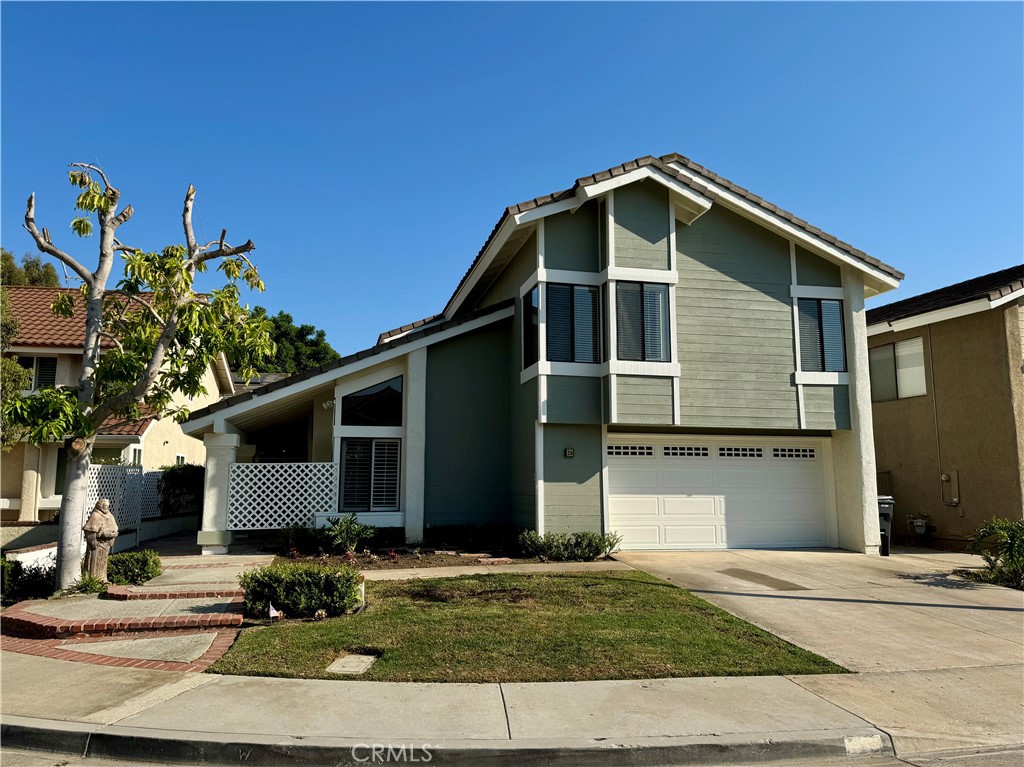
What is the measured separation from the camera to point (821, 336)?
14555mm

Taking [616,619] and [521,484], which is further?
[521,484]

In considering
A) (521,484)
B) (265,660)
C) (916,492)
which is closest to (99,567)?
(265,660)

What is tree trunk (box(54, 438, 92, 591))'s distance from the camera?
9.76 meters

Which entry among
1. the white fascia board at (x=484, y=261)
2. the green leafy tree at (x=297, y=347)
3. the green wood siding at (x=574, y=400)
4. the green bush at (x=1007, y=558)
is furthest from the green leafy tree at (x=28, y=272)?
the green bush at (x=1007, y=558)

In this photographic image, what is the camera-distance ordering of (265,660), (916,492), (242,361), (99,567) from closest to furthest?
(265,660) < (99,567) < (242,361) < (916,492)

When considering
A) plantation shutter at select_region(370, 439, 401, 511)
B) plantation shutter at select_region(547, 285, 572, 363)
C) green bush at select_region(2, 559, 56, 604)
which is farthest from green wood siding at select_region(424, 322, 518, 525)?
green bush at select_region(2, 559, 56, 604)

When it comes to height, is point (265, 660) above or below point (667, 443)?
below

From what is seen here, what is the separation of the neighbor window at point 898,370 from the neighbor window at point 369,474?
1116 centimetres

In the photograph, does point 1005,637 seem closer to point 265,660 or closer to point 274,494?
point 265,660

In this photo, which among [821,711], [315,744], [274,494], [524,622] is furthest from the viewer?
[274,494]

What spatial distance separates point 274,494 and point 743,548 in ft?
31.6

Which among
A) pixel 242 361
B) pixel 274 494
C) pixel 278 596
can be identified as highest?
pixel 242 361

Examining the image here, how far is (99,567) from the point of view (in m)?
10.0

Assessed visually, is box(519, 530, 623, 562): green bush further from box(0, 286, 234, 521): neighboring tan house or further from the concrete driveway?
box(0, 286, 234, 521): neighboring tan house
